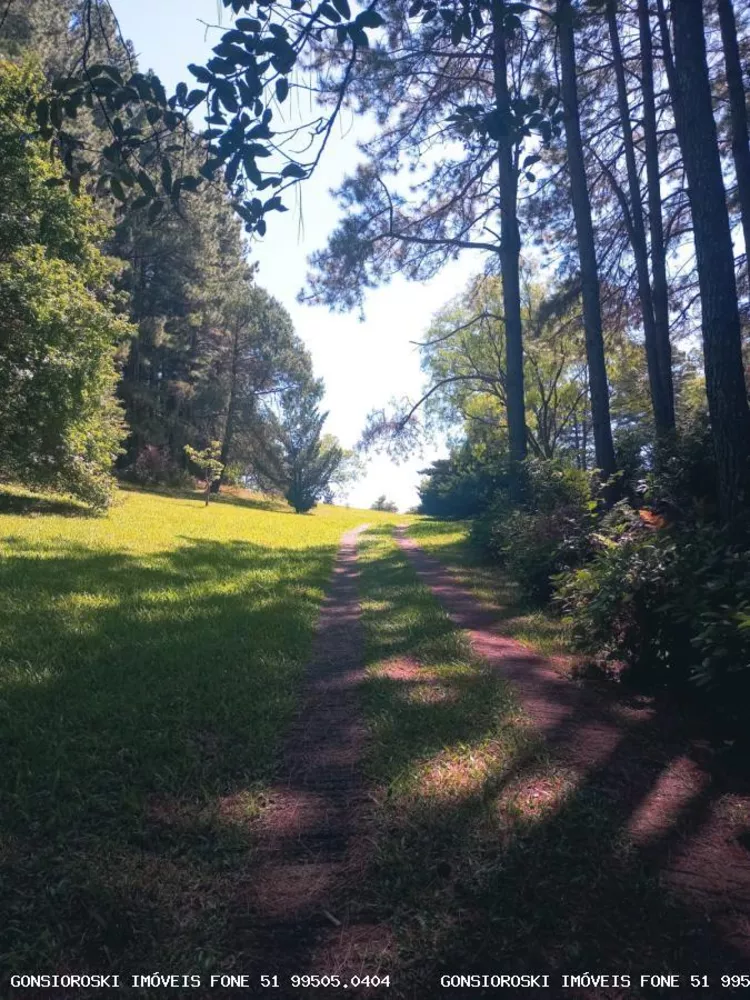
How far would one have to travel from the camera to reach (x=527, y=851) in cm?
236

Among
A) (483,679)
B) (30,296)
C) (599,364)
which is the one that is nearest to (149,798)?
(483,679)

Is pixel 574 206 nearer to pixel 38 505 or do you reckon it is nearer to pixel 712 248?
pixel 712 248

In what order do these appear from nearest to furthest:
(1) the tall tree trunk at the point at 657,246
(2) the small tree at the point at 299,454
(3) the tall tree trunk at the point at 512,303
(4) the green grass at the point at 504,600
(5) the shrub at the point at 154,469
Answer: (4) the green grass at the point at 504,600
(1) the tall tree trunk at the point at 657,246
(3) the tall tree trunk at the point at 512,303
(5) the shrub at the point at 154,469
(2) the small tree at the point at 299,454

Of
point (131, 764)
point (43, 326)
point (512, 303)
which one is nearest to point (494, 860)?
point (131, 764)

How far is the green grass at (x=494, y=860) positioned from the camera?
1.90 meters

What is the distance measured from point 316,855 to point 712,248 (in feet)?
19.0

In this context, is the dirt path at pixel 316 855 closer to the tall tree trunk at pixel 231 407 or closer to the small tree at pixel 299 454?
the small tree at pixel 299 454

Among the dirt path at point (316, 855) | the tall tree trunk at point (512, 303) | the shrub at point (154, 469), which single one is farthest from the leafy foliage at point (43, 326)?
the shrub at point (154, 469)

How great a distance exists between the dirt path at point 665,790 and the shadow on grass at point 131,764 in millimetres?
1682

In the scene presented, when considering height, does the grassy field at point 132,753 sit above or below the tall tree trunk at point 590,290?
below

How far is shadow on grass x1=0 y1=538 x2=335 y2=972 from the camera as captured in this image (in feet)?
6.51

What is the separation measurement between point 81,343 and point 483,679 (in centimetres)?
1274

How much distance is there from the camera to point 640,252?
11.9m

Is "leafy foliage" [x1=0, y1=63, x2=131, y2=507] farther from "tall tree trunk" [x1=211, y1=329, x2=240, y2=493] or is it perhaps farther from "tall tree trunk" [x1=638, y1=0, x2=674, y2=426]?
"tall tree trunk" [x1=211, y1=329, x2=240, y2=493]
